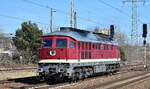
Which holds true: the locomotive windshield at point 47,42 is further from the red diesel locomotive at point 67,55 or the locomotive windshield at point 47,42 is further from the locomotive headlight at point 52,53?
the locomotive headlight at point 52,53

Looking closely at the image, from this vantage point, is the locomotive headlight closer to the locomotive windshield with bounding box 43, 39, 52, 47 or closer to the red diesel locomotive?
the red diesel locomotive

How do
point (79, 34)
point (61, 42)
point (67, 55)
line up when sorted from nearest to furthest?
1. point (67, 55)
2. point (61, 42)
3. point (79, 34)

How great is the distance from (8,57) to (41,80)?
33.5 metres

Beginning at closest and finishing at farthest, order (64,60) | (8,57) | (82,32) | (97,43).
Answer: (64,60), (82,32), (97,43), (8,57)

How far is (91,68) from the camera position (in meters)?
28.3

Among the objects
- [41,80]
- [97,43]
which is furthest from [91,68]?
[41,80]

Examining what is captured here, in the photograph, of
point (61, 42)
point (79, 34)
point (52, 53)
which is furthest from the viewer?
point (79, 34)

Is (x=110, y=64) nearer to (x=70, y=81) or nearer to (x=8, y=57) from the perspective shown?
(x=70, y=81)

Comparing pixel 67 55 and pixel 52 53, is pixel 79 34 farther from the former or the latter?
pixel 52 53

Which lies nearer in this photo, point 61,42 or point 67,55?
point 67,55

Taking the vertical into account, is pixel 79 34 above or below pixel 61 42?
above

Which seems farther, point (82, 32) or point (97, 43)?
point (97, 43)

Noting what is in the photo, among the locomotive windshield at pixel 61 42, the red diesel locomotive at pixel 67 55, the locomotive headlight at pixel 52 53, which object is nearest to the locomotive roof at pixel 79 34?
the red diesel locomotive at pixel 67 55

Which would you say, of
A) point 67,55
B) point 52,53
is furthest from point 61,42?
point 67,55
